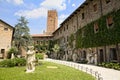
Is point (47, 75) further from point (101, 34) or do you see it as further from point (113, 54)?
point (101, 34)

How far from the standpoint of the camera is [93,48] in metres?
21.1

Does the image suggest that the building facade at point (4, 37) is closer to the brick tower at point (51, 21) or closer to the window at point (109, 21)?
the window at point (109, 21)

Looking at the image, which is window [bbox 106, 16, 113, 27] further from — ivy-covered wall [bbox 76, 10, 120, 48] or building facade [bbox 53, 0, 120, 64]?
ivy-covered wall [bbox 76, 10, 120, 48]

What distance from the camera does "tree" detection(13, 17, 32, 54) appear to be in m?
40.0

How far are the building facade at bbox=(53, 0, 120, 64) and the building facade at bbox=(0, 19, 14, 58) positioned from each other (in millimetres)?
15291

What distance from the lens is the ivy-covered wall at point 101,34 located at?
16047 millimetres

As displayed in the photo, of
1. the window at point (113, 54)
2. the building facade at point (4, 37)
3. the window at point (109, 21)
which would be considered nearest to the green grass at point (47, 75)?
the window at point (113, 54)

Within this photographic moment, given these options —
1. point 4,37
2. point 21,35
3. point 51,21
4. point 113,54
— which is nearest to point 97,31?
point 113,54

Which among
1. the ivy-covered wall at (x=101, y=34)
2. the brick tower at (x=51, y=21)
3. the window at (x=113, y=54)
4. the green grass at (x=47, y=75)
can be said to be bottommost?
the green grass at (x=47, y=75)

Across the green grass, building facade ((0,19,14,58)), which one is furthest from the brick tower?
the green grass

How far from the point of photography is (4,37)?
33719mm

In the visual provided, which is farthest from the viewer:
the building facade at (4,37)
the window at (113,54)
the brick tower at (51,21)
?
the brick tower at (51,21)

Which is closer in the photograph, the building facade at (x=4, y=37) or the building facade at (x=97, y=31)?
the building facade at (x=97, y=31)

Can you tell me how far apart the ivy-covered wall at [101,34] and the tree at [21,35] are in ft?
64.1
